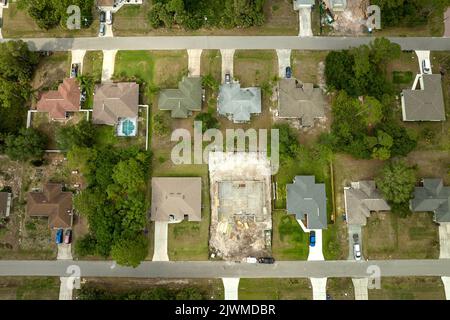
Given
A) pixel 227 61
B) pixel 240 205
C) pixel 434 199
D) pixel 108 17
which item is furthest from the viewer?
pixel 108 17

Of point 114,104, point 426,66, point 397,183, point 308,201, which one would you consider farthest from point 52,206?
point 426,66

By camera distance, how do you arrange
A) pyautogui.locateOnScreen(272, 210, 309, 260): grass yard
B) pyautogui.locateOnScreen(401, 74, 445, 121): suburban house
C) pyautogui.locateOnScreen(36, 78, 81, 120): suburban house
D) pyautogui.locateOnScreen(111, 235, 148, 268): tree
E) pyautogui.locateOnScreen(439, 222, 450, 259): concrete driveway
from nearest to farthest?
1. pyautogui.locateOnScreen(111, 235, 148, 268): tree
2. pyautogui.locateOnScreen(272, 210, 309, 260): grass yard
3. pyautogui.locateOnScreen(439, 222, 450, 259): concrete driveway
4. pyautogui.locateOnScreen(401, 74, 445, 121): suburban house
5. pyautogui.locateOnScreen(36, 78, 81, 120): suburban house

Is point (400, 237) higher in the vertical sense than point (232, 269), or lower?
higher

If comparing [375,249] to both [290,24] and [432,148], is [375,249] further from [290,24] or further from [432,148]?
[290,24]

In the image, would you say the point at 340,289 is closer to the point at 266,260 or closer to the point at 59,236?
the point at 266,260

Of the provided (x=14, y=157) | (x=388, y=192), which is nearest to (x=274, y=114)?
(x=388, y=192)

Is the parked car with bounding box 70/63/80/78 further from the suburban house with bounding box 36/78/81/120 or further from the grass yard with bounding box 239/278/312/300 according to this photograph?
the grass yard with bounding box 239/278/312/300

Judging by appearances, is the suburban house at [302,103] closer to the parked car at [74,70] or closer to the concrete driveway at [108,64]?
the concrete driveway at [108,64]

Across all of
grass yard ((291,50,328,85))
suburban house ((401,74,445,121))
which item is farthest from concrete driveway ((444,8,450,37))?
grass yard ((291,50,328,85))
